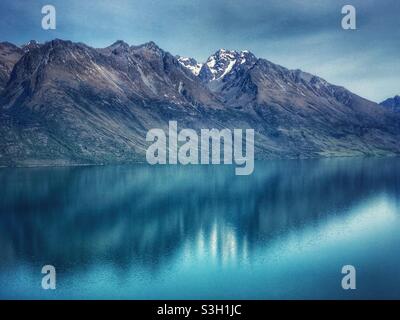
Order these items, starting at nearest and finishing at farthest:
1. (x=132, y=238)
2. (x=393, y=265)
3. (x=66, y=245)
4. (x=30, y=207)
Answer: (x=393, y=265) → (x=66, y=245) → (x=132, y=238) → (x=30, y=207)

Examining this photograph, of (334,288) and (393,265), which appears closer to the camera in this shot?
(334,288)

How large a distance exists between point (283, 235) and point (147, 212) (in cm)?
5124

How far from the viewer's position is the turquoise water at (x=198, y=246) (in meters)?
70.4

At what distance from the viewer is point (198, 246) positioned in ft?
324

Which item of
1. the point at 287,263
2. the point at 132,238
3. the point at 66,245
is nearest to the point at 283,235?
A: the point at 287,263

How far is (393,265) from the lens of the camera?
8125 cm

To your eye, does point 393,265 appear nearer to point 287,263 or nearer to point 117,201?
point 287,263

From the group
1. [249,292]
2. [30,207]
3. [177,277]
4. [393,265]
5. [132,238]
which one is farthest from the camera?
[30,207]

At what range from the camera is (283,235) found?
4289 inches

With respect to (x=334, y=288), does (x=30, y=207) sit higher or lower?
higher

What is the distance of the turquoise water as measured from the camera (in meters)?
70.4

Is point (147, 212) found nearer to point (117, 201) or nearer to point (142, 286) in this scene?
point (117, 201)

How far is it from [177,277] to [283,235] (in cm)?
4036
